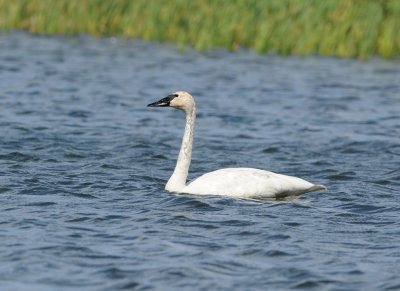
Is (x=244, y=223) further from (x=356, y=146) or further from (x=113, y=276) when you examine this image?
(x=356, y=146)

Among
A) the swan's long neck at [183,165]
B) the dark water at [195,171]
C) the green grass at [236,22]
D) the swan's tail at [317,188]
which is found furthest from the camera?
the green grass at [236,22]

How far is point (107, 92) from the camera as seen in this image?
20.2 meters

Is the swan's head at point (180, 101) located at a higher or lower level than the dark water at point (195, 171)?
higher

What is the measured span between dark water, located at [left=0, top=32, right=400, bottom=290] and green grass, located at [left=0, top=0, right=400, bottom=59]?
696 millimetres

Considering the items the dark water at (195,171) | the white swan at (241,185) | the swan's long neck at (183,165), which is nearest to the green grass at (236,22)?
the dark water at (195,171)

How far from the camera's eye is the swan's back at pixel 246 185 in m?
10.3

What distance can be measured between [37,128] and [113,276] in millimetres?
8484

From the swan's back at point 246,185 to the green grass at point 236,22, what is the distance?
536 inches

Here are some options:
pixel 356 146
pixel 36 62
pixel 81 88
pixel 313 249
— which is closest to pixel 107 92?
pixel 81 88

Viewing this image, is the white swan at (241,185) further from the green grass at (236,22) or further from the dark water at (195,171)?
the green grass at (236,22)

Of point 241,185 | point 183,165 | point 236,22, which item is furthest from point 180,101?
point 236,22

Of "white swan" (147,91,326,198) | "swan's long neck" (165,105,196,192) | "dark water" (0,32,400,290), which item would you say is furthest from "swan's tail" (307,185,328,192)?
"swan's long neck" (165,105,196,192)

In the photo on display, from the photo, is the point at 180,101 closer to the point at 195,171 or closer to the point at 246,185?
the point at 246,185

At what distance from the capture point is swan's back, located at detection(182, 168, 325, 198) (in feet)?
33.8
